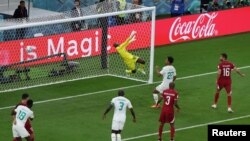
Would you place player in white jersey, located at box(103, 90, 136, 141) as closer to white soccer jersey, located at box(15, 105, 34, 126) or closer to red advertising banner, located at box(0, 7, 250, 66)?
white soccer jersey, located at box(15, 105, 34, 126)

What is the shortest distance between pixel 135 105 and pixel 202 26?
11.4 metres

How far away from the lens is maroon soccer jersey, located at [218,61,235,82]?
100.0 ft

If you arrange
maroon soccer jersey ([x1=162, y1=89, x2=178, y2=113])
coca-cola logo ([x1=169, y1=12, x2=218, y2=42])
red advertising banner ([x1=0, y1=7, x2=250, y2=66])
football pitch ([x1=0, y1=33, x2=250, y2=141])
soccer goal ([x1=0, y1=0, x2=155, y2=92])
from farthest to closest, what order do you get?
coca-cola logo ([x1=169, y1=12, x2=218, y2=42]) → red advertising banner ([x1=0, y1=7, x2=250, y2=66]) → soccer goal ([x1=0, y1=0, x2=155, y2=92]) → football pitch ([x1=0, y1=33, x2=250, y2=141]) → maroon soccer jersey ([x1=162, y1=89, x2=178, y2=113])

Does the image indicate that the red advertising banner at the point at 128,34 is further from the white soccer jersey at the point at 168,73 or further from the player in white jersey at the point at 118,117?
the player in white jersey at the point at 118,117

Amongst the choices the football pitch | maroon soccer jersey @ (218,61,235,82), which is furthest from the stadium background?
maroon soccer jersey @ (218,61,235,82)

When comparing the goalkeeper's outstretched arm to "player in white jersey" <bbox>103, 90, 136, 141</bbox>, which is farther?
the goalkeeper's outstretched arm

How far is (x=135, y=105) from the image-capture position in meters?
32.1

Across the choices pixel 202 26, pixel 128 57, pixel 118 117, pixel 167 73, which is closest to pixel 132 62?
pixel 128 57

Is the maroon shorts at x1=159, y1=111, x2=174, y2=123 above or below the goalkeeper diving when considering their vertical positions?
below

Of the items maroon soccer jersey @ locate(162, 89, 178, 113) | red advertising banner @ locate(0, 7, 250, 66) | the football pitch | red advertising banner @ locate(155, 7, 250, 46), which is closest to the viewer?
maroon soccer jersey @ locate(162, 89, 178, 113)

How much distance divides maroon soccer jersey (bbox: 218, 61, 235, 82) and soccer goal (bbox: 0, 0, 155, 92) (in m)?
5.06

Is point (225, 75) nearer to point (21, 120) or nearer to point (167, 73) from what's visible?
point (167, 73)

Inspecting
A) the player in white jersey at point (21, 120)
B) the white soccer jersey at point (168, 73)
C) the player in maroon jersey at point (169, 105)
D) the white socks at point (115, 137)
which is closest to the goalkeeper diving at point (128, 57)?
the white soccer jersey at point (168, 73)

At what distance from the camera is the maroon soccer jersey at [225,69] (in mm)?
30469
